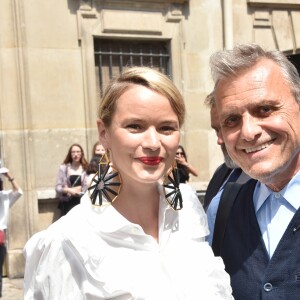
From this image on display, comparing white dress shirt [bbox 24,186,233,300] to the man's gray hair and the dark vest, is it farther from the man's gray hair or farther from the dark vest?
the man's gray hair

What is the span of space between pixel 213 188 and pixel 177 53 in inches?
178

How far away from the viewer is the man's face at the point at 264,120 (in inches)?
72.4

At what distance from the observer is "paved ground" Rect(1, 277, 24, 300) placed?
6045mm

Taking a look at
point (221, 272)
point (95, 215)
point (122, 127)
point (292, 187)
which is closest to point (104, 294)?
point (95, 215)

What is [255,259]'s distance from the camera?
1.89 meters

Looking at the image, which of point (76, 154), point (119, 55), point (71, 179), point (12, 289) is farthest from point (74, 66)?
point (12, 289)

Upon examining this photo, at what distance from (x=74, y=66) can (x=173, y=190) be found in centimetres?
527

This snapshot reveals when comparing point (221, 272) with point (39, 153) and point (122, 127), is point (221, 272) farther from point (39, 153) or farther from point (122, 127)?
point (39, 153)

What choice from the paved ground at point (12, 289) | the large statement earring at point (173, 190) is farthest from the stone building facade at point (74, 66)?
the large statement earring at point (173, 190)

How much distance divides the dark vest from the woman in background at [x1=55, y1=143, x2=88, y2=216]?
15.7 ft

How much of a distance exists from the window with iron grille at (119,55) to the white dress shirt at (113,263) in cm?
560

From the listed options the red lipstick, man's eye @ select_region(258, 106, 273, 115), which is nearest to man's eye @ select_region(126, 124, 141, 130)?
the red lipstick

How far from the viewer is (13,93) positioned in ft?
22.4

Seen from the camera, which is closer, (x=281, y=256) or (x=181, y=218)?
(x=281, y=256)
